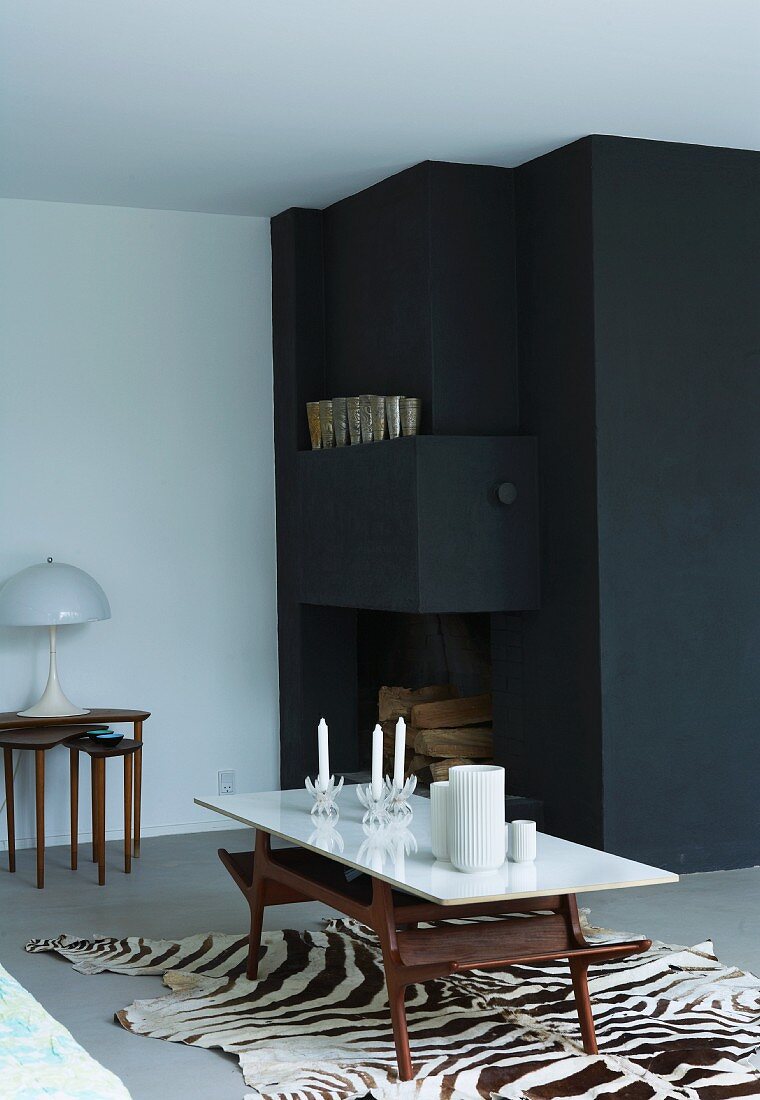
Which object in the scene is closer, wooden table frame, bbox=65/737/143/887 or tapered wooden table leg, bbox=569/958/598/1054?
tapered wooden table leg, bbox=569/958/598/1054

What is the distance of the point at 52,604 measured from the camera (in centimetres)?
563

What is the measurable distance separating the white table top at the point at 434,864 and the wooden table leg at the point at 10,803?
73.8 inches

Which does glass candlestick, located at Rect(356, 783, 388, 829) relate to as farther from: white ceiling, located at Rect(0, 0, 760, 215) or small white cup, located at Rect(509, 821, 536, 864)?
white ceiling, located at Rect(0, 0, 760, 215)

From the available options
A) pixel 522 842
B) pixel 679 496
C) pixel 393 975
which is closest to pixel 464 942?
pixel 393 975

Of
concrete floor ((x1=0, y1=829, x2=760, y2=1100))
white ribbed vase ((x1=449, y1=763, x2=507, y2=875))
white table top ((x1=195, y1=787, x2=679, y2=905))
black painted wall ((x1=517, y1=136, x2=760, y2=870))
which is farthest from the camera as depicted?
black painted wall ((x1=517, y1=136, x2=760, y2=870))

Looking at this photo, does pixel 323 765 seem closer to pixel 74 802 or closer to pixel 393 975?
pixel 393 975

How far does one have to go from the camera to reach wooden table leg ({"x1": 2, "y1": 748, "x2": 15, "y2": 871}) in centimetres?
565

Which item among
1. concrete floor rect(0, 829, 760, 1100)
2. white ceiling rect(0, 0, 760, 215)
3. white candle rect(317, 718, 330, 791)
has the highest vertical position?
white ceiling rect(0, 0, 760, 215)

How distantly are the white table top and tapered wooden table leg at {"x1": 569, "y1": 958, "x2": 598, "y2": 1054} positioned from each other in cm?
25

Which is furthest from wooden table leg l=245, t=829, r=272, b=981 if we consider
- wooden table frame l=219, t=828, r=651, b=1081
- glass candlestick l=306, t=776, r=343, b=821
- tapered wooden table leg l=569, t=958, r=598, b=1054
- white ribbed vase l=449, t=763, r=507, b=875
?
tapered wooden table leg l=569, t=958, r=598, b=1054

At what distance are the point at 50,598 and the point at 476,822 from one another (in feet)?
9.55

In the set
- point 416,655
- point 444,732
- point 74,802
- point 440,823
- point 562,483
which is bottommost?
point 74,802

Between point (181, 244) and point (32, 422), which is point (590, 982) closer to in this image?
point (32, 422)

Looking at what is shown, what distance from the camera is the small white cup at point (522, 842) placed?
3340 millimetres
